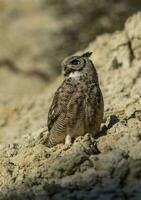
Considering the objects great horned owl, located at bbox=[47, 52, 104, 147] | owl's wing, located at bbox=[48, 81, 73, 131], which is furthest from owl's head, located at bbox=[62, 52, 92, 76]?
owl's wing, located at bbox=[48, 81, 73, 131]

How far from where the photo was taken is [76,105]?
9.60 meters

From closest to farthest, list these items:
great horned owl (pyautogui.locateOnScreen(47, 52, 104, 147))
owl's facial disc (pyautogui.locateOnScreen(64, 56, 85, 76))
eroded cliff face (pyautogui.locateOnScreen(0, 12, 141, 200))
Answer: eroded cliff face (pyautogui.locateOnScreen(0, 12, 141, 200)), great horned owl (pyautogui.locateOnScreen(47, 52, 104, 147)), owl's facial disc (pyautogui.locateOnScreen(64, 56, 85, 76))

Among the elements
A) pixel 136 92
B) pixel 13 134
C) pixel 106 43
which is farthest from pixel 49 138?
pixel 106 43

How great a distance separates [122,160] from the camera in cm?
830

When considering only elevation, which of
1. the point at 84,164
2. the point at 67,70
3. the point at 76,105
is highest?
the point at 67,70

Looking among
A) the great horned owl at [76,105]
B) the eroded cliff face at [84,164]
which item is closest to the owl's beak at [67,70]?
the great horned owl at [76,105]

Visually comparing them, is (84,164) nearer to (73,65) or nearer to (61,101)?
(61,101)

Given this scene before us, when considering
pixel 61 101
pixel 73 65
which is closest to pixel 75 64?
pixel 73 65

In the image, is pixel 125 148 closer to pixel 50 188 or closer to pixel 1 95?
pixel 50 188

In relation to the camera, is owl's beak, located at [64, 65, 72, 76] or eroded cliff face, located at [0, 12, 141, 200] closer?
eroded cliff face, located at [0, 12, 141, 200]

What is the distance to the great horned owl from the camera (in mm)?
9633

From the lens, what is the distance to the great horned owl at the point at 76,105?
9.63 metres

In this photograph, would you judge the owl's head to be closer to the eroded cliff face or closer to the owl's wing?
the owl's wing

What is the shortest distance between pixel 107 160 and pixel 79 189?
45cm
